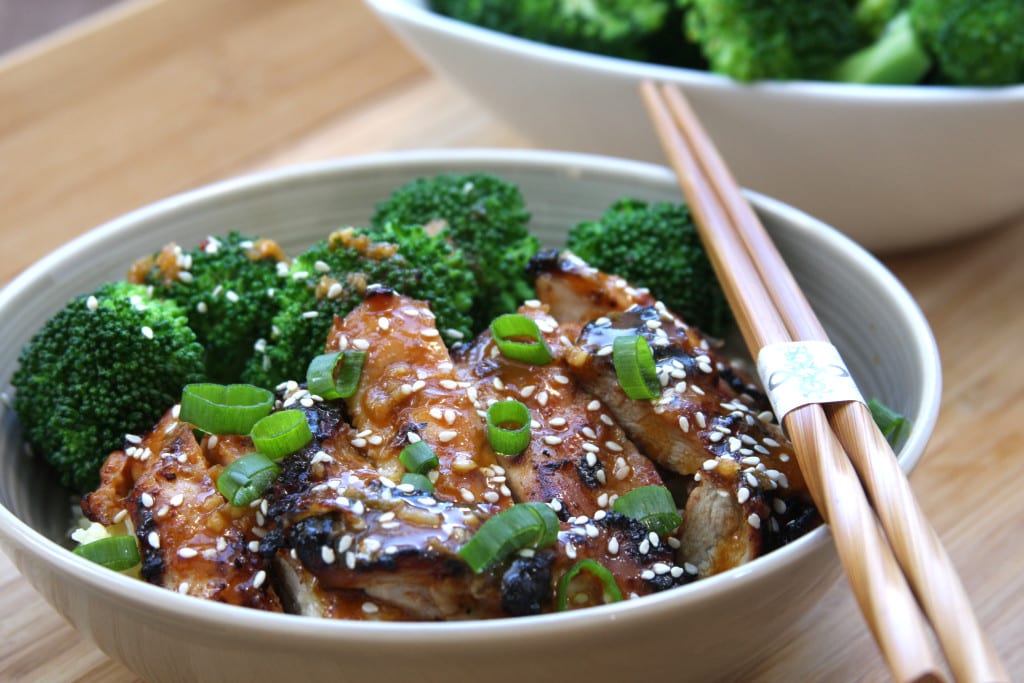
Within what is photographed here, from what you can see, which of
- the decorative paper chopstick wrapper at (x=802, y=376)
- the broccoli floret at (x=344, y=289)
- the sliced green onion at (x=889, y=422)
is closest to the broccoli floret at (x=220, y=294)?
the broccoli floret at (x=344, y=289)

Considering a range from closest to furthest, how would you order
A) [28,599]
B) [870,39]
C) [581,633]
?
[581,633] → [28,599] → [870,39]

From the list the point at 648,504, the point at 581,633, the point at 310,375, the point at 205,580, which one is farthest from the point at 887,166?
the point at 205,580

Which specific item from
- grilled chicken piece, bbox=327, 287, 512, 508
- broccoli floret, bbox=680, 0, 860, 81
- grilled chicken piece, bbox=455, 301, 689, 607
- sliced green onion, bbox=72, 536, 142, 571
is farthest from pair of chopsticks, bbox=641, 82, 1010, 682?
sliced green onion, bbox=72, 536, 142, 571

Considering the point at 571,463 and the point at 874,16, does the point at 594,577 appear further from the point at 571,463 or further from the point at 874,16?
the point at 874,16

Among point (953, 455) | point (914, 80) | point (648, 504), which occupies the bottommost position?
point (953, 455)

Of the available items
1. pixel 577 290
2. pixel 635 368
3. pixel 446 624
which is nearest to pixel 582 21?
pixel 577 290

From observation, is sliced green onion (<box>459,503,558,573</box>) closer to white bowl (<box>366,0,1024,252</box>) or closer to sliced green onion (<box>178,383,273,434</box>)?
sliced green onion (<box>178,383,273,434</box>)

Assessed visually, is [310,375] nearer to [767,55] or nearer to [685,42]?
[767,55]

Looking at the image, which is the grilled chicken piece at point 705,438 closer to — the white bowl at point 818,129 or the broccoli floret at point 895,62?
the white bowl at point 818,129
